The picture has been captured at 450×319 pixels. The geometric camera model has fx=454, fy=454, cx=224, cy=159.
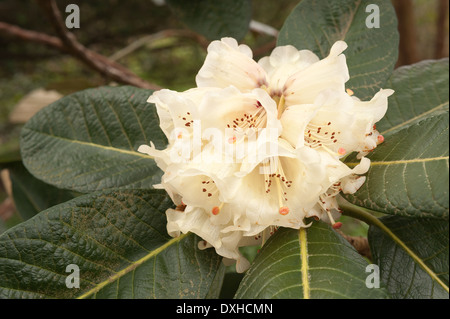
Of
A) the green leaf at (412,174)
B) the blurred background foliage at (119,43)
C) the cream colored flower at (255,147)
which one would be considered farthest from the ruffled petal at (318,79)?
the blurred background foliage at (119,43)

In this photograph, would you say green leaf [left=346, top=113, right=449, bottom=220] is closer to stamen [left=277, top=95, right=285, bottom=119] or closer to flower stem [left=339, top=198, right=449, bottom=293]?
flower stem [left=339, top=198, right=449, bottom=293]

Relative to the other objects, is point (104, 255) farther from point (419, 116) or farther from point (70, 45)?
point (70, 45)

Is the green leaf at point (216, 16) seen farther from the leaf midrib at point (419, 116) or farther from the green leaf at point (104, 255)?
the green leaf at point (104, 255)

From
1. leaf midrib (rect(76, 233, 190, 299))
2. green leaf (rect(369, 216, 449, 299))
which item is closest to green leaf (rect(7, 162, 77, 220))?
leaf midrib (rect(76, 233, 190, 299))

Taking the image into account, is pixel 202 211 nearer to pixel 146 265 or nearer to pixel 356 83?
pixel 146 265

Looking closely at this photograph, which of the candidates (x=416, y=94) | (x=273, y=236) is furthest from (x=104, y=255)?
(x=416, y=94)
